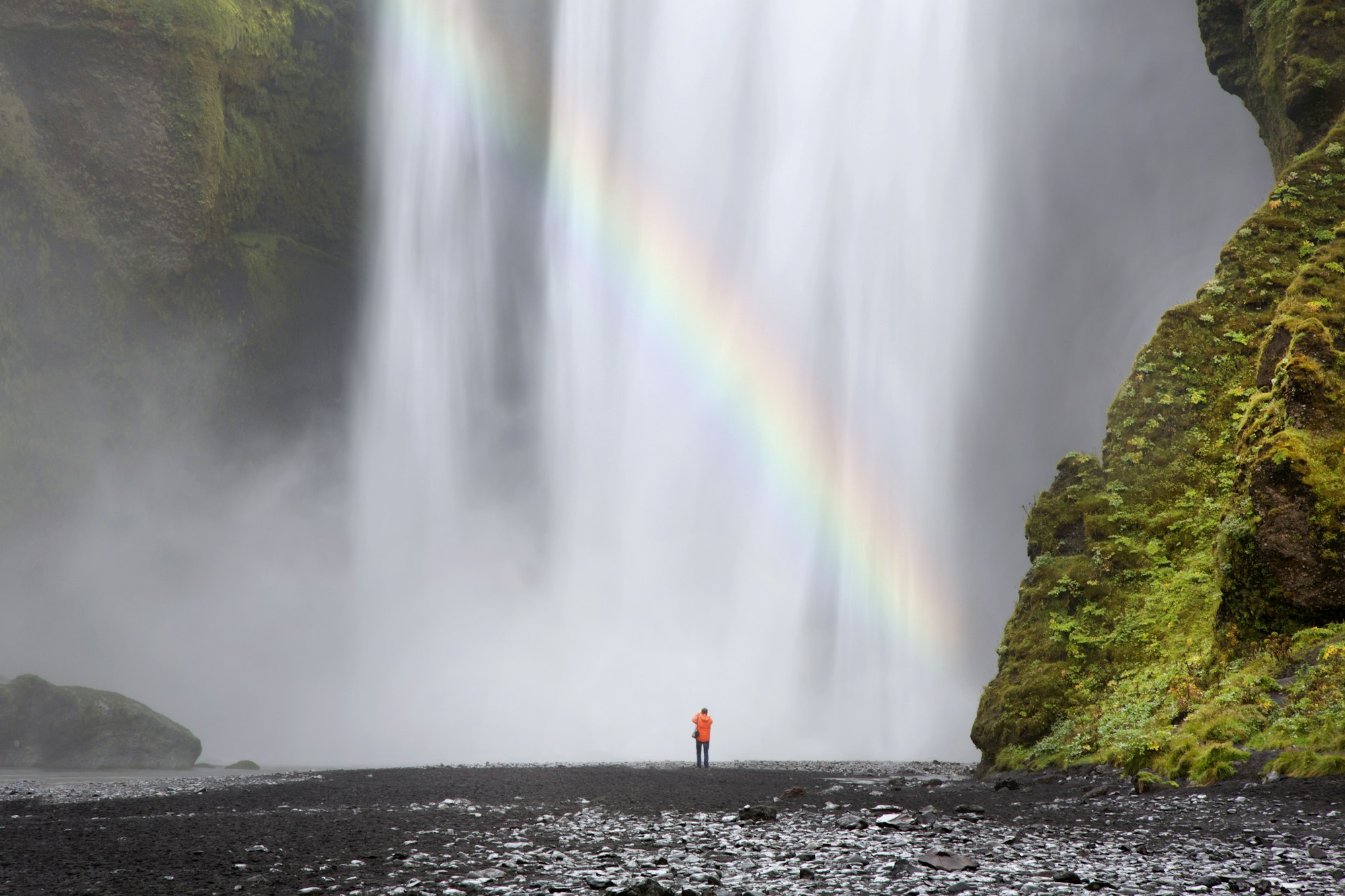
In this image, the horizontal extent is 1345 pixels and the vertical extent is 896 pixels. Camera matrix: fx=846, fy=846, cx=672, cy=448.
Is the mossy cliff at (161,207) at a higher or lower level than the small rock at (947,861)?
higher

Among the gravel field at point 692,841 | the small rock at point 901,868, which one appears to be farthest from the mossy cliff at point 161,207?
the small rock at point 901,868

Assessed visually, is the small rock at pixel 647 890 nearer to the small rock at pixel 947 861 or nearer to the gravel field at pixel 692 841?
the gravel field at pixel 692 841

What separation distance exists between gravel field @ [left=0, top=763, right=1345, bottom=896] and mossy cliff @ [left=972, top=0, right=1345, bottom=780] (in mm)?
1897

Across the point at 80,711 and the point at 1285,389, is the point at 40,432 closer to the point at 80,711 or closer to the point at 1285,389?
the point at 80,711

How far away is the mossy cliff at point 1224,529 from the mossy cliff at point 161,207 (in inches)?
1931

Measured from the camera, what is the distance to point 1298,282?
19.1 meters

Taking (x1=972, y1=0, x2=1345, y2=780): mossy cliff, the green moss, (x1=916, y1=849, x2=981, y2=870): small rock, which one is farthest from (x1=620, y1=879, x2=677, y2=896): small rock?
(x1=972, y1=0, x2=1345, y2=780): mossy cliff

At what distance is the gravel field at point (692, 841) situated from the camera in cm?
666

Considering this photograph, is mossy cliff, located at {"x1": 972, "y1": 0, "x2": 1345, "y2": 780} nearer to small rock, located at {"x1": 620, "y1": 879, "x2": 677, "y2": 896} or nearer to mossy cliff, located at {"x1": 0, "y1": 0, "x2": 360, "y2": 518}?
small rock, located at {"x1": 620, "y1": 879, "x2": 677, "y2": 896}

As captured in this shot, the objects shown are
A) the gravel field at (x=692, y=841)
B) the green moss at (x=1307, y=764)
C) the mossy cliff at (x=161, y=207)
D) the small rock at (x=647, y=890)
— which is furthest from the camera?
the mossy cliff at (x=161, y=207)

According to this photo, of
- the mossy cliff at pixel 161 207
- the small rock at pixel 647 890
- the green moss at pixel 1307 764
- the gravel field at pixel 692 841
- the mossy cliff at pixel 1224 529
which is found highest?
the mossy cliff at pixel 161 207

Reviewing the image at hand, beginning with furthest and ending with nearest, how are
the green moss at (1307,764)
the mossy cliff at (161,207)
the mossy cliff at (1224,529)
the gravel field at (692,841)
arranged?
1. the mossy cliff at (161,207)
2. the mossy cliff at (1224,529)
3. the green moss at (1307,764)
4. the gravel field at (692,841)

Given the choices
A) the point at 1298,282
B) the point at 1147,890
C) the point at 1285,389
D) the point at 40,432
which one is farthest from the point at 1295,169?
the point at 40,432

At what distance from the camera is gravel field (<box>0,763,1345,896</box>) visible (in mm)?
6660
